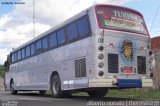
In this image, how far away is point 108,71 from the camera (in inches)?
525

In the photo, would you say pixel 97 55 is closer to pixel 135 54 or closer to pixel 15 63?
pixel 135 54

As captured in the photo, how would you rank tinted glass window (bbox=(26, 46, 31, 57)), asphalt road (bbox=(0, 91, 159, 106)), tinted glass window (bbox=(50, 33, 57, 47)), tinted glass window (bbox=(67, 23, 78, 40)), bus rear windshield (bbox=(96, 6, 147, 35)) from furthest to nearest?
tinted glass window (bbox=(26, 46, 31, 57))
tinted glass window (bbox=(50, 33, 57, 47))
tinted glass window (bbox=(67, 23, 78, 40))
bus rear windshield (bbox=(96, 6, 147, 35))
asphalt road (bbox=(0, 91, 159, 106))

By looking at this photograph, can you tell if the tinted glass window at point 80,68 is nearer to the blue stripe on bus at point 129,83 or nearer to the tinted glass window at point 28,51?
the blue stripe on bus at point 129,83

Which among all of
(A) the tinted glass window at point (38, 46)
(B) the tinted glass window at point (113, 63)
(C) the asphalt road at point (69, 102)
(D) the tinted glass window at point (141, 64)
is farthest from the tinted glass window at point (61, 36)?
(D) the tinted glass window at point (141, 64)

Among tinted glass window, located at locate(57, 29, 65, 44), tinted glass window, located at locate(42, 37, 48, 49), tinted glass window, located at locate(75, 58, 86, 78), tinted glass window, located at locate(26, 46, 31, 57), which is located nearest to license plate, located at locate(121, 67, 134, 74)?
tinted glass window, located at locate(75, 58, 86, 78)

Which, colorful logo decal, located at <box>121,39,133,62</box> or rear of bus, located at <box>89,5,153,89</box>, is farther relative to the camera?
colorful logo decal, located at <box>121,39,133,62</box>

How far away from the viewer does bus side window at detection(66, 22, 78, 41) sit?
1479cm

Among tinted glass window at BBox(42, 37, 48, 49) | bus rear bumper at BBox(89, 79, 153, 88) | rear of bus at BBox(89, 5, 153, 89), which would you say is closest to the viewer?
bus rear bumper at BBox(89, 79, 153, 88)

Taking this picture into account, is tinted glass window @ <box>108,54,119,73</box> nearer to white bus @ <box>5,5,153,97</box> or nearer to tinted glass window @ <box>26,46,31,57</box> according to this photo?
white bus @ <box>5,5,153,97</box>

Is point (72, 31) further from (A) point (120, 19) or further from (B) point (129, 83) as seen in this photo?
(B) point (129, 83)

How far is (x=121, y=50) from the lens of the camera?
45.1 feet

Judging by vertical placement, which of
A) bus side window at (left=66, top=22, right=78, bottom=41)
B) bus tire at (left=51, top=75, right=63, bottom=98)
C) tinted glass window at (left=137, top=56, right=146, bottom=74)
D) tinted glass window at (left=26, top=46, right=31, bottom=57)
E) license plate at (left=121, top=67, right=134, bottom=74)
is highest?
bus side window at (left=66, top=22, right=78, bottom=41)

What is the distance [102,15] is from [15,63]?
12744mm

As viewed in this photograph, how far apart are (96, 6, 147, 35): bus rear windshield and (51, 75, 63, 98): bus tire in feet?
13.4
